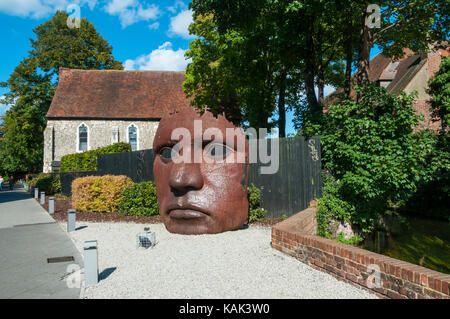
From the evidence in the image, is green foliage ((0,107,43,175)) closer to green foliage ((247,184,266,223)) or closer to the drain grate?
green foliage ((247,184,266,223))

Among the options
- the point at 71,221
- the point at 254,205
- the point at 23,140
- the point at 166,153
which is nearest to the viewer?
the point at 166,153

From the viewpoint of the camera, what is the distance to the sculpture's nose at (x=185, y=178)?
21.9ft

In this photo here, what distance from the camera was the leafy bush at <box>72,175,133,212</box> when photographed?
10961 millimetres

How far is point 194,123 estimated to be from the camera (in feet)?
23.1

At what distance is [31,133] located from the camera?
3653cm

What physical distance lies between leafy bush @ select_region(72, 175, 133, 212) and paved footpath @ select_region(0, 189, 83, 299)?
4.84ft

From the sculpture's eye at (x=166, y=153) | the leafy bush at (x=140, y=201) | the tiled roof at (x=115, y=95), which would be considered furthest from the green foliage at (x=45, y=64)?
the sculpture's eye at (x=166, y=153)

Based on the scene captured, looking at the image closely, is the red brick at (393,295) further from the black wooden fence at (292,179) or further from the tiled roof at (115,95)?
the tiled roof at (115,95)

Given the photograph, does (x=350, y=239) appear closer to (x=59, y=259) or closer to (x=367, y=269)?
(x=367, y=269)

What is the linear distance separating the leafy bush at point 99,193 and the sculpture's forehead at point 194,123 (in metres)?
4.55

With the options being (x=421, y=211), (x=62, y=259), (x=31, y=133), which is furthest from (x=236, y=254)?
(x=31, y=133)

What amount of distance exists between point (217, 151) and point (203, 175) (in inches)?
25.9

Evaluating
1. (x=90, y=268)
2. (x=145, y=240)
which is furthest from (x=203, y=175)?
(x=90, y=268)
